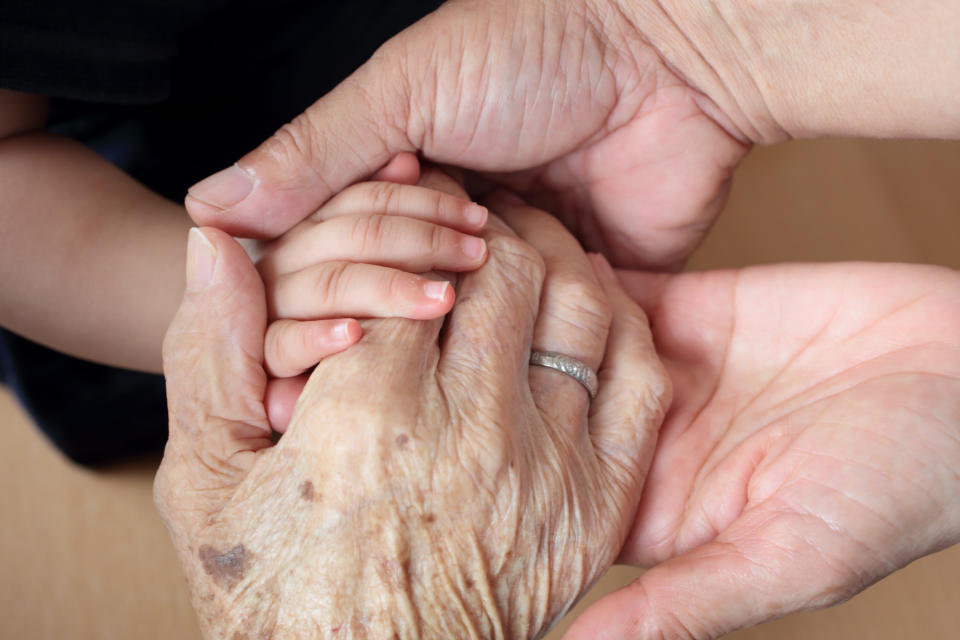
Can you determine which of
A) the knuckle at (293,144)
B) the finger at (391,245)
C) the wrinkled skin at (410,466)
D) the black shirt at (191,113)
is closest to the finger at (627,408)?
the wrinkled skin at (410,466)

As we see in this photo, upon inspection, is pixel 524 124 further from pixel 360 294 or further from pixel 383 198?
pixel 360 294

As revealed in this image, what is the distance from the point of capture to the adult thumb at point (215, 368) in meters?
0.88

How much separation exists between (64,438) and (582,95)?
1012 millimetres

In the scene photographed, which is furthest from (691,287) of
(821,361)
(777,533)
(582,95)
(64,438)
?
(64,438)

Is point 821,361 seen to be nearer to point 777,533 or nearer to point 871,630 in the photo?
point 777,533

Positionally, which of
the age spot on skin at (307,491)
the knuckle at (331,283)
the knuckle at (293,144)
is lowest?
the age spot on skin at (307,491)

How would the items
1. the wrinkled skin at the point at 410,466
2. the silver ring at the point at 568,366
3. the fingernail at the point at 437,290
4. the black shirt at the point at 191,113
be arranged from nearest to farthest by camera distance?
1. the wrinkled skin at the point at 410,466
2. the fingernail at the point at 437,290
3. the silver ring at the point at 568,366
4. the black shirt at the point at 191,113

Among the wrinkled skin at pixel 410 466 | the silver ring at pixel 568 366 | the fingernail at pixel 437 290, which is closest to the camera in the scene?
the wrinkled skin at pixel 410 466

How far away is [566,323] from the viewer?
977 millimetres

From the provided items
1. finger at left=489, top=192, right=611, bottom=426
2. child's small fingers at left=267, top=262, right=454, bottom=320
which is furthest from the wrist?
child's small fingers at left=267, top=262, right=454, bottom=320

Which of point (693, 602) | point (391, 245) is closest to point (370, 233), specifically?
point (391, 245)

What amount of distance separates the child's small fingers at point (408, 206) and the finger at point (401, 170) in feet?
0.14

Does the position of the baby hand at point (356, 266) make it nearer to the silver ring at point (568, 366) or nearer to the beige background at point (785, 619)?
the silver ring at point (568, 366)

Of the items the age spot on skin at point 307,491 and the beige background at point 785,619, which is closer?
the age spot on skin at point 307,491
